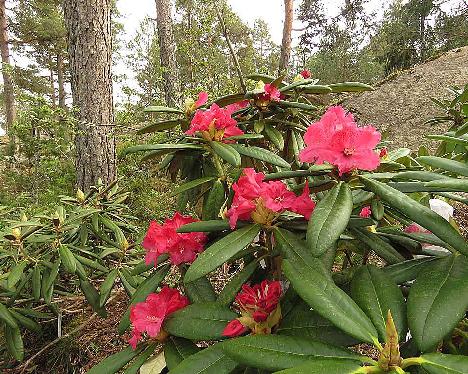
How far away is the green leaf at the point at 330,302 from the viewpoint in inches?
A: 22.1

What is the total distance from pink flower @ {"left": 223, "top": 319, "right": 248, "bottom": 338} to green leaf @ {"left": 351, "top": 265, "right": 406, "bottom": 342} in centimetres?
19

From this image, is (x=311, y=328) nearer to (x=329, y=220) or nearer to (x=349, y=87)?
(x=329, y=220)

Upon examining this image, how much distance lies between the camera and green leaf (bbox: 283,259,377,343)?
561 millimetres

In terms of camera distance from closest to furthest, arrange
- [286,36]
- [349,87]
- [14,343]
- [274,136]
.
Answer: [274,136] < [349,87] < [14,343] < [286,36]

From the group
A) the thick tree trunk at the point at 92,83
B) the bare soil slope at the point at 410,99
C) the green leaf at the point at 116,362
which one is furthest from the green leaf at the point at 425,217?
the bare soil slope at the point at 410,99

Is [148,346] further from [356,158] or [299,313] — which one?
[356,158]

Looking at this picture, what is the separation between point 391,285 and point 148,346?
1.63ft

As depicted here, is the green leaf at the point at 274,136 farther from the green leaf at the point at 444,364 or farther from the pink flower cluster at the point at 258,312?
the green leaf at the point at 444,364

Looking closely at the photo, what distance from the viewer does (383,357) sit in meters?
0.51

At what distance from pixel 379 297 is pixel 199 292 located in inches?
15.0

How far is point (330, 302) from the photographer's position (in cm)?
60

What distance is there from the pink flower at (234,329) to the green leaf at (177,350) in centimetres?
13

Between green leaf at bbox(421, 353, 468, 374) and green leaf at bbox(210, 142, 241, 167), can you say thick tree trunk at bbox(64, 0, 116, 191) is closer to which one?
green leaf at bbox(210, 142, 241, 167)

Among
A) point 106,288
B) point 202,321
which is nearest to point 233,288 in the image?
point 202,321
